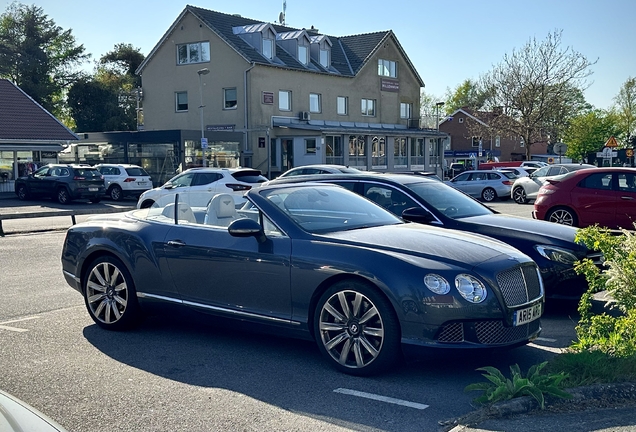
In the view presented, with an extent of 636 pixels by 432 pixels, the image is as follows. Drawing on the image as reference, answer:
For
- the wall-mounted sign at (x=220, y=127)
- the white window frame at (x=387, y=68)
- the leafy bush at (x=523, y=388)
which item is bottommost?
the leafy bush at (x=523, y=388)

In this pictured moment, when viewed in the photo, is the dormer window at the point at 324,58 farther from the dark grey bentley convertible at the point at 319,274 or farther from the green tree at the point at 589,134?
the dark grey bentley convertible at the point at 319,274

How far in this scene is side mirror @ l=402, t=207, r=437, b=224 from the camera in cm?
873

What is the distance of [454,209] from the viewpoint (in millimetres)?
9133

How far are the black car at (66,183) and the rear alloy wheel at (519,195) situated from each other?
58.0 ft

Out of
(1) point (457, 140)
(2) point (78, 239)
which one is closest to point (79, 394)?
(2) point (78, 239)

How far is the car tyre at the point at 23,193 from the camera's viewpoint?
31.7 meters

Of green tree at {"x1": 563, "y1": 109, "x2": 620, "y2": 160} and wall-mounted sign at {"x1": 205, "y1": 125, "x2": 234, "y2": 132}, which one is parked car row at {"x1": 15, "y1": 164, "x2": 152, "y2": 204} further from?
green tree at {"x1": 563, "y1": 109, "x2": 620, "y2": 160}

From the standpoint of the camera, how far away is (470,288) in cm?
544

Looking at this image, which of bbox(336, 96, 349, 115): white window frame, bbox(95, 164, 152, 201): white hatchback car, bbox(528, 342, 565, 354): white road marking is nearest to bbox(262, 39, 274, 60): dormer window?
bbox(336, 96, 349, 115): white window frame

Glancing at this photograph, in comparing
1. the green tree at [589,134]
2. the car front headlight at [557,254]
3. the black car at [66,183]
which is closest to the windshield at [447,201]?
the car front headlight at [557,254]

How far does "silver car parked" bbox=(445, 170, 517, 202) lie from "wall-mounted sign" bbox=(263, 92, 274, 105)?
1459 cm

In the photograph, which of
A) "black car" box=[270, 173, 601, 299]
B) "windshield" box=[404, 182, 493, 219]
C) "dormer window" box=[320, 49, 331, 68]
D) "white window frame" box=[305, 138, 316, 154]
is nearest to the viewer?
"black car" box=[270, 173, 601, 299]

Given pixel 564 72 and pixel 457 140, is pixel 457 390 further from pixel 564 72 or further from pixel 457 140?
pixel 457 140

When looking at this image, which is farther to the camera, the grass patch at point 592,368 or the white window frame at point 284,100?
the white window frame at point 284,100
